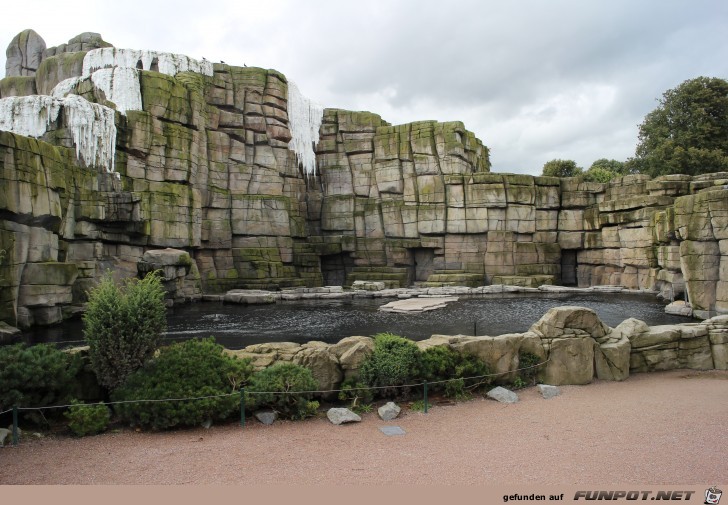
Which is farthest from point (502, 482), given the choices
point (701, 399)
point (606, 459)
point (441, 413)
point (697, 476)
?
point (701, 399)

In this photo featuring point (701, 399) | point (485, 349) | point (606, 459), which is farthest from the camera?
point (485, 349)

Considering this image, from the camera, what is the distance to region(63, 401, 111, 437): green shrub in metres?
8.32

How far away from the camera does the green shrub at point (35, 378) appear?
8.31 metres

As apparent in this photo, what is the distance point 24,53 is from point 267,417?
157 feet

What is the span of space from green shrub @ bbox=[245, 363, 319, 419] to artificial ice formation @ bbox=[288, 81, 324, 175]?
3450 centimetres

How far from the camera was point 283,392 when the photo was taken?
9.16 metres

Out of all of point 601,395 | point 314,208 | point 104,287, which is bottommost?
point 601,395

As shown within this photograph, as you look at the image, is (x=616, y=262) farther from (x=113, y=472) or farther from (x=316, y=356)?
(x=113, y=472)

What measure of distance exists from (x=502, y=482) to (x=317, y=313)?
20411mm

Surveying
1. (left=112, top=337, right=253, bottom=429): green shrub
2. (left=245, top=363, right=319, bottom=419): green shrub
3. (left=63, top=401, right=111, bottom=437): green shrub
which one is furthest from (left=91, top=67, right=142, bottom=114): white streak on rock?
(left=245, top=363, right=319, bottom=419): green shrub

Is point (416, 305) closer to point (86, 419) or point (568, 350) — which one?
point (568, 350)

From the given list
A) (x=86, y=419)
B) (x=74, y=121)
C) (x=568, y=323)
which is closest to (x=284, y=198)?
(x=74, y=121)

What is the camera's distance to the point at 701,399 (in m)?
9.96

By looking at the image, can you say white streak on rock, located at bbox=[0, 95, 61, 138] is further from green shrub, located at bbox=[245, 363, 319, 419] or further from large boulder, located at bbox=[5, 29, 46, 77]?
green shrub, located at bbox=[245, 363, 319, 419]
